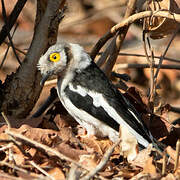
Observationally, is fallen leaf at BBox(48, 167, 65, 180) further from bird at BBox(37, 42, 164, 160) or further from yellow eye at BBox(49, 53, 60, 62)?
yellow eye at BBox(49, 53, 60, 62)

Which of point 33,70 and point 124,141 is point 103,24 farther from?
point 124,141

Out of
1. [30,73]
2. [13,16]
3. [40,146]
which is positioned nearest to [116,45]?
[30,73]

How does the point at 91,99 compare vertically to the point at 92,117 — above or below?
above

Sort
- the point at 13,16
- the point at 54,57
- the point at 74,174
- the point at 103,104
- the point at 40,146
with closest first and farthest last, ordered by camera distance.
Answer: the point at 74,174
the point at 40,146
the point at 103,104
the point at 54,57
the point at 13,16

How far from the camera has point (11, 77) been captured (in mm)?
4188

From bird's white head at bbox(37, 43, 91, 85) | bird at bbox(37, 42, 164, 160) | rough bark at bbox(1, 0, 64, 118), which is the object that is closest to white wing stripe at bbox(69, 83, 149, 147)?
bird at bbox(37, 42, 164, 160)

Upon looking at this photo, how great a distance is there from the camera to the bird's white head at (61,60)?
13.3 feet

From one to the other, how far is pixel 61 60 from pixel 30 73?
26 cm

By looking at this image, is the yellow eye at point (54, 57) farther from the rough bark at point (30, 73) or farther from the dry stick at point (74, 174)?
the dry stick at point (74, 174)

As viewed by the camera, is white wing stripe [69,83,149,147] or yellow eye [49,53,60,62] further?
yellow eye [49,53,60,62]

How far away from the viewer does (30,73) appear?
163 inches

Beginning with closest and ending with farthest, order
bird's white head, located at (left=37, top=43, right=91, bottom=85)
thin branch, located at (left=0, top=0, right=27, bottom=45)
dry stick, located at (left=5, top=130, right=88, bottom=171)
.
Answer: dry stick, located at (left=5, top=130, right=88, bottom=171), bird's white head, located at (left=37, top=43, right=91, bottom=85), thin branch, located at (left=0, top=0, right=27, bottom=45)

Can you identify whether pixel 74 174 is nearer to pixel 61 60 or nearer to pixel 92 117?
pixel 92 117

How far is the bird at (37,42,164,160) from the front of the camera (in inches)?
151
